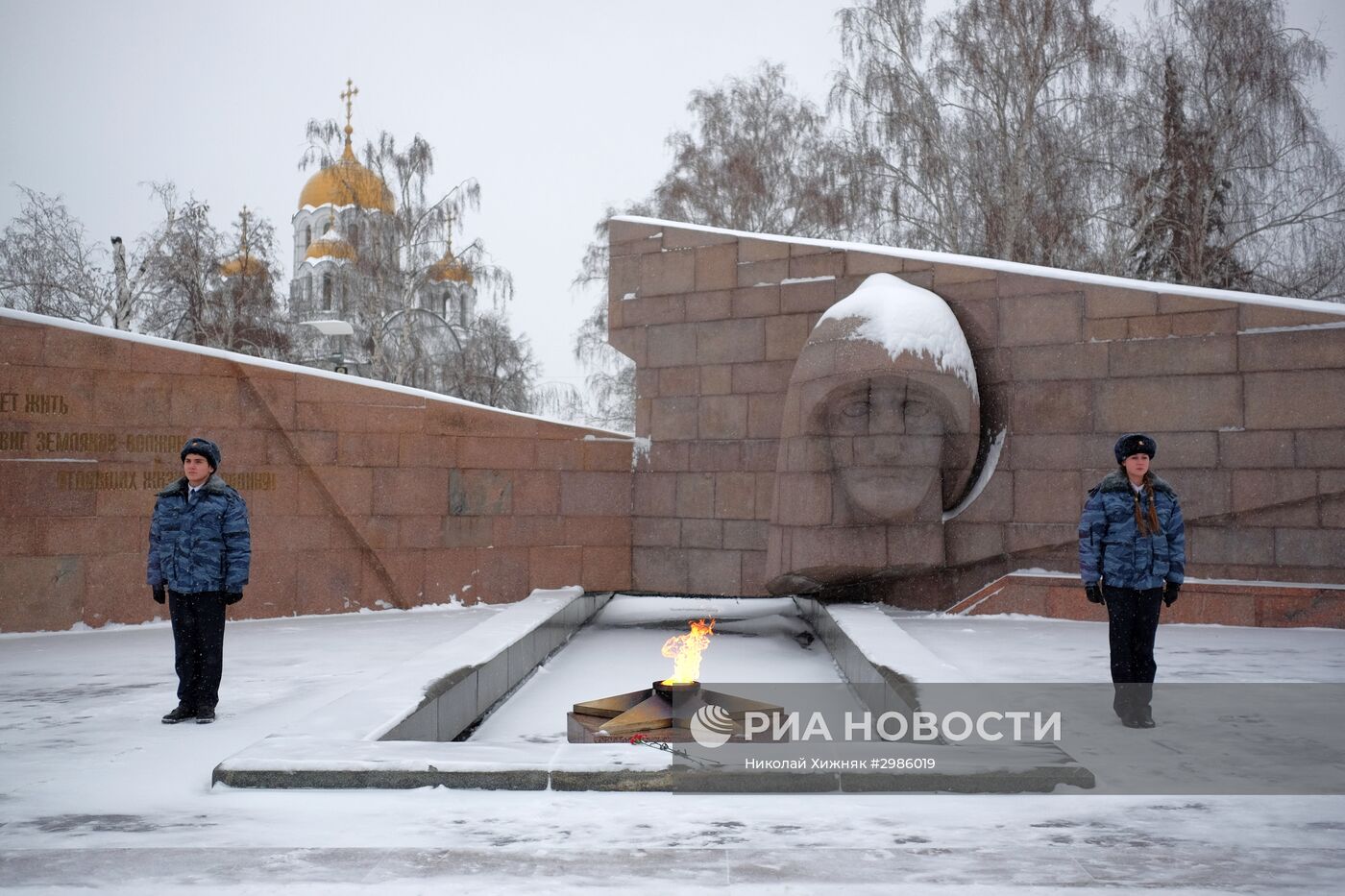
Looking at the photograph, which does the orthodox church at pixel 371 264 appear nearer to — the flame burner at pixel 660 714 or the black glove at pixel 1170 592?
the flame burner at pixel 660 714

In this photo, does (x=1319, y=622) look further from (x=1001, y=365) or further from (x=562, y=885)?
(x=562, y=885)

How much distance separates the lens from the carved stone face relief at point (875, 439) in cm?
787

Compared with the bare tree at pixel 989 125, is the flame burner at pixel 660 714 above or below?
below

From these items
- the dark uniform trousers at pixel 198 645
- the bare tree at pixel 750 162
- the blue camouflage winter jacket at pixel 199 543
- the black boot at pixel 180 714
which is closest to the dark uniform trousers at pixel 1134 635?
the blue camouflage winter jacket at pixel 199 543

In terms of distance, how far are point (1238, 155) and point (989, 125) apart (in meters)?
4.09

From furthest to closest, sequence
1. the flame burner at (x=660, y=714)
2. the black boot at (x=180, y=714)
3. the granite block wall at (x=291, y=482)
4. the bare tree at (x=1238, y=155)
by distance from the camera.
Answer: the bare tree at (x=1238, y=155) < the granite block wall at (x=291, y=482) < the black boot at (x=180, y=714) < the flame burner at (x=660, y=714)

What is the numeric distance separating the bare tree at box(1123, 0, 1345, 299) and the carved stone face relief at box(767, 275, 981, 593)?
11.8 metres

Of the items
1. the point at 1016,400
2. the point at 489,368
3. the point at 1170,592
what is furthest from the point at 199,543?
Result: the point at 489,368

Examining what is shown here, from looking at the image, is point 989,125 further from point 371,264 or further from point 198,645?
point 198,645

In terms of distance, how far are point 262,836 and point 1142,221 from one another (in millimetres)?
17878

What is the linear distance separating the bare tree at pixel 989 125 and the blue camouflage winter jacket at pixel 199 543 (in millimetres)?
15707

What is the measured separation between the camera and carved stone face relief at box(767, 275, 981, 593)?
310 inches

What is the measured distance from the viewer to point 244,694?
5652 millimetres

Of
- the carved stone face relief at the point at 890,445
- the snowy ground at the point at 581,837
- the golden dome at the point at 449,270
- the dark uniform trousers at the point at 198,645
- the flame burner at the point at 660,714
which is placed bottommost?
the snowy ground at the point at 581,837
